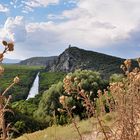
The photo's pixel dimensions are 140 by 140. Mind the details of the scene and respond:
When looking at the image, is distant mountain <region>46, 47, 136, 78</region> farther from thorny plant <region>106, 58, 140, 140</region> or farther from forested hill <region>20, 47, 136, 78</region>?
thorny plant <region>106, 58, 140, 140</region>

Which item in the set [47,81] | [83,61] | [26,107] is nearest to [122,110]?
[26,107]

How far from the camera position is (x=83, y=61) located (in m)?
142

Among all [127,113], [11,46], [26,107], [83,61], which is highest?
[83,61]

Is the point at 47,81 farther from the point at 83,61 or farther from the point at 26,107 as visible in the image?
the point at 26,107

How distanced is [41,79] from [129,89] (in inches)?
4904

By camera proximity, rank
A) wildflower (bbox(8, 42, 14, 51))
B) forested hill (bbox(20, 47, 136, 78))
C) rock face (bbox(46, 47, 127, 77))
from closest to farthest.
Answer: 1. wildflower (bbox(8, 42, 14, 51))
2. forested hill (bbox(20, 47, 136, 78))
3. rock face (bbox(46, 47, 127, 77))

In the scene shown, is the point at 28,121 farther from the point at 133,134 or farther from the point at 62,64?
the point at 62,64

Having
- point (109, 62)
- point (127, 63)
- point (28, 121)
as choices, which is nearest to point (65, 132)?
point (127, 63)

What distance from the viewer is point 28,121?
53.4 m

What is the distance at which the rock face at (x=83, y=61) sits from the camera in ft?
442

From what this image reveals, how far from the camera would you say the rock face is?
135 meters

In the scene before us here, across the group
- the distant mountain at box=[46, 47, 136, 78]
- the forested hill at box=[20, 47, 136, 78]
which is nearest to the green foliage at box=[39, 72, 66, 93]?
the forested hill at box=[20, 47, 136, 78]

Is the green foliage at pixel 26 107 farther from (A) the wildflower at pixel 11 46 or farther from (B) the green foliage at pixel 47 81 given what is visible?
(A) the wildflower at pixel 11 46

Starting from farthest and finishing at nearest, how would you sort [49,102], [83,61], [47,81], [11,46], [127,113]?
[83,61], [47,81], [49,102], [127,113], [11,46]
